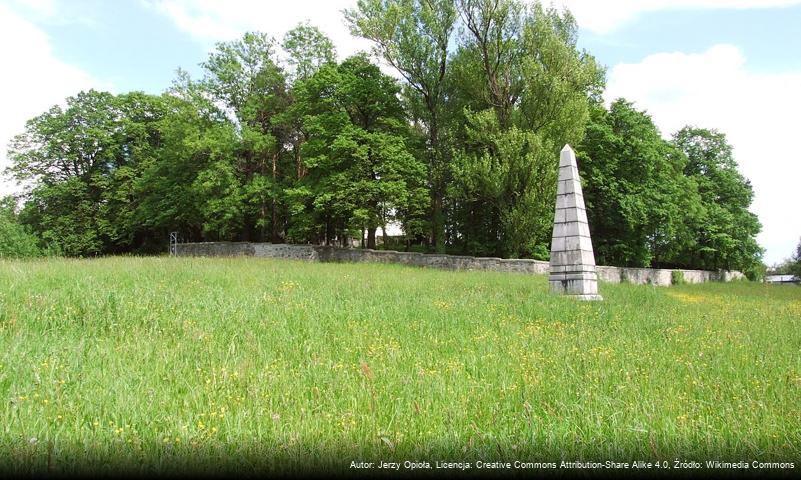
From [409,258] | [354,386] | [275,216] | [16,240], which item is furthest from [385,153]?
[16,240]

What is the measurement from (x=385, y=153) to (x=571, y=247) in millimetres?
17154

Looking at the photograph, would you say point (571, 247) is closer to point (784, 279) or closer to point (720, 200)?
point (720, 200)

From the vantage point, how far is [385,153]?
96.0ft

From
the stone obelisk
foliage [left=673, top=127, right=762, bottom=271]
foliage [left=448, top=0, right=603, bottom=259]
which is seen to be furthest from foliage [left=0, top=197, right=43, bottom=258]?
foliage [left=673, top=127, right=762, bottom=271]

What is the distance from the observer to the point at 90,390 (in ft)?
13.5

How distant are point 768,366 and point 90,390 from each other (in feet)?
23.5

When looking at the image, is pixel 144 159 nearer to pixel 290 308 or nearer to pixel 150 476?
pixel 290 308

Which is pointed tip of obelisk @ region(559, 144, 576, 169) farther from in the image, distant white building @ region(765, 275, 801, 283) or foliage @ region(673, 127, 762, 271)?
distant white building @ region(765, 275, 801, 283)

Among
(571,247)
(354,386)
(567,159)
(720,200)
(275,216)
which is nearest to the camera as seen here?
(354,386)

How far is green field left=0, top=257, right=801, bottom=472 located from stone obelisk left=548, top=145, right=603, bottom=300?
16.3 ft

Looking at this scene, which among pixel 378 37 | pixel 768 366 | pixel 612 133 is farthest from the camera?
pixel 612 133

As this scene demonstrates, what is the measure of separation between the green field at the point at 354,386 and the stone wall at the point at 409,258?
17220 mm

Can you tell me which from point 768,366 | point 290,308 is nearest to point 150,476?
point 290,308

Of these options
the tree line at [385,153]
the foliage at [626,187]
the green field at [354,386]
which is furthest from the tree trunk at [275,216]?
the green field at [354,386]
